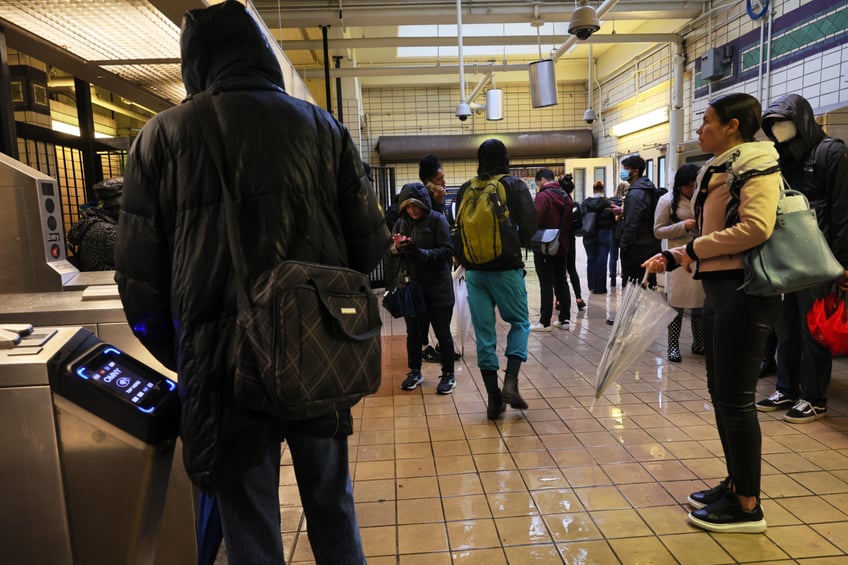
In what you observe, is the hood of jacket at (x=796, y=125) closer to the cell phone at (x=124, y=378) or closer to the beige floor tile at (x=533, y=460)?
the beige floor tile at (x=533, y=460)

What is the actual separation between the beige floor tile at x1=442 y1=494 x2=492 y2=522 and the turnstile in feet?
4.23

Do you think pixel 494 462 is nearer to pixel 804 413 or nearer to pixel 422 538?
pixel 422 538

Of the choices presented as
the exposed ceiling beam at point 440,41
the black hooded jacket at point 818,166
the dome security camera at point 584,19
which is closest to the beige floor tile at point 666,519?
the black hooded jacket at point 818,166

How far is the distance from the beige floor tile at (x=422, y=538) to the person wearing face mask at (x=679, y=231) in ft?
8.95

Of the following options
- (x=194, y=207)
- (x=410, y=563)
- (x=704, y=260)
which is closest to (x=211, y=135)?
(x=194, y=207)

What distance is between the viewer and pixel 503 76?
13055 millimetres

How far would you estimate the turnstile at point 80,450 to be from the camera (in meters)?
1.25

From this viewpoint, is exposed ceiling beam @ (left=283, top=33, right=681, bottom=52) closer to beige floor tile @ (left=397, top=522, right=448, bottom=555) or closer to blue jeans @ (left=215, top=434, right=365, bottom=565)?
beige floor tile @ (left=397, top=522, right=448, bottom=555)

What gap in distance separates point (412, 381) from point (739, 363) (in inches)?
95.2

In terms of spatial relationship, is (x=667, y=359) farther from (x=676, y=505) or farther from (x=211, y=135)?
(x=211, y=135)

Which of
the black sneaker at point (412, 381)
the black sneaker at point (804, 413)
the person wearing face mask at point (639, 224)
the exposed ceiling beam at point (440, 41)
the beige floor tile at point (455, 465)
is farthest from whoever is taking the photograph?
the exposed ceiling beam at point (440, 41)

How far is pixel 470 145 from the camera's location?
40.1ft

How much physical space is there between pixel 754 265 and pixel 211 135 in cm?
181

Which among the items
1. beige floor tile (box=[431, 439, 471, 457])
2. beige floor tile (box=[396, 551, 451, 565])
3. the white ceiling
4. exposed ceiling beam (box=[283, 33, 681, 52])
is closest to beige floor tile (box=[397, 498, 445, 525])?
beige floor tile (box=[396, 551, 451, 565])
